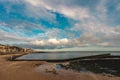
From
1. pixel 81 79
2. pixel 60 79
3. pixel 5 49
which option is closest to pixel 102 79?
pixel 81 79

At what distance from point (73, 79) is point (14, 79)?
23.7 ft

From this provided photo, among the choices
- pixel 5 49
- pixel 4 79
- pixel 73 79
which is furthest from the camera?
pixel 5 49

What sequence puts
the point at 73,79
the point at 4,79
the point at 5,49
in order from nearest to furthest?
the point at 4,79 < the point at 73,79 < the point at 5,49

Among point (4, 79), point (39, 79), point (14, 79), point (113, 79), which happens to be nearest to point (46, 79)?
point (39, 79)

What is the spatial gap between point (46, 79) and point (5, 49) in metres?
107

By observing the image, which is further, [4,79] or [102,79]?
[102,79]

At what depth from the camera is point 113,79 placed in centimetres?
1788

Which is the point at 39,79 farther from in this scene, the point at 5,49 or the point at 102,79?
the point at 5,49

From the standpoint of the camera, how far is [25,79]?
16031mm

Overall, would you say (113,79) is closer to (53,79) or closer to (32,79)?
(53,79)

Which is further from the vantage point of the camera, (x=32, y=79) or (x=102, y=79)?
(x=102, y=79)

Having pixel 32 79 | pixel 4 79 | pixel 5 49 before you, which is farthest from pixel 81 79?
pixel 5 49

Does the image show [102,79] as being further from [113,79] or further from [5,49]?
[5,49]

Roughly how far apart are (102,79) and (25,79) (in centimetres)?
974
